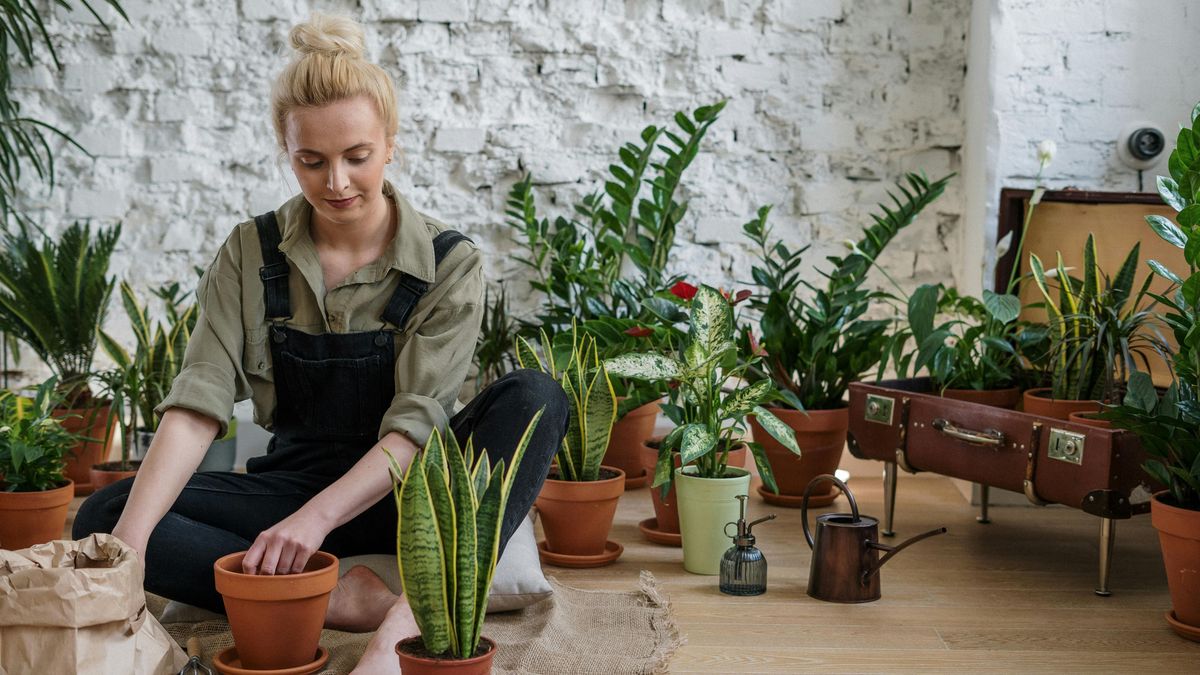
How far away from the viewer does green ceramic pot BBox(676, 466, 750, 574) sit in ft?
8.82

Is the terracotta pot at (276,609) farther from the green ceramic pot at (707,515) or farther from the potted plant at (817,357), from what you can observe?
the potted plant at (817,357)

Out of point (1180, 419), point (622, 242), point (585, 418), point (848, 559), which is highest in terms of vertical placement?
point (622, 242)

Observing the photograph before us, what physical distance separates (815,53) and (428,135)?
4.22 ft

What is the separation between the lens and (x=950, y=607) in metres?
2.47

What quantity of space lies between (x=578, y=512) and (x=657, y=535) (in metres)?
0.32

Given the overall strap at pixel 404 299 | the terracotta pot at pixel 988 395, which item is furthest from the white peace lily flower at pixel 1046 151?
the overall strap at pixel 404 299

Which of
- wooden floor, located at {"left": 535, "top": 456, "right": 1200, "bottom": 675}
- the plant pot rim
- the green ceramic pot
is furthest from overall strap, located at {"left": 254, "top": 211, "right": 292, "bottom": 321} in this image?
the green ceramic pot

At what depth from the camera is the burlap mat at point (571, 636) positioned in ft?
6.81

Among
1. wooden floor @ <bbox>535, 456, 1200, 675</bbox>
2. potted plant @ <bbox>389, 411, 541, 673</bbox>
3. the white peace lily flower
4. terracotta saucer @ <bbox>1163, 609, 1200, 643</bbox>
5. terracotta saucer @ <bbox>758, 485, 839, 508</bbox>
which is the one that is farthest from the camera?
terracotta saucer @ <bbox>758, 485, 839, 508</bbox>

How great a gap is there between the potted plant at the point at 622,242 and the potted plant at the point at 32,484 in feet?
4.83

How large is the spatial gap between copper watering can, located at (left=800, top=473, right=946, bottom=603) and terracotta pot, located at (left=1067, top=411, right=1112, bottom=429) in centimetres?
52

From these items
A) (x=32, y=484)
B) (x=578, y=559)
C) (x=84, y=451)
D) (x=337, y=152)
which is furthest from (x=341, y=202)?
(x=84, y=451)

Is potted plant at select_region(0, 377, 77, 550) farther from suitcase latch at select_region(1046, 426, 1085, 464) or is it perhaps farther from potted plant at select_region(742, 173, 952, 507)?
suitcase latch at select_region(1046, 426, 1085, 464)

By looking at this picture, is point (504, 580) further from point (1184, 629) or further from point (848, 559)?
point (1184, 629)
